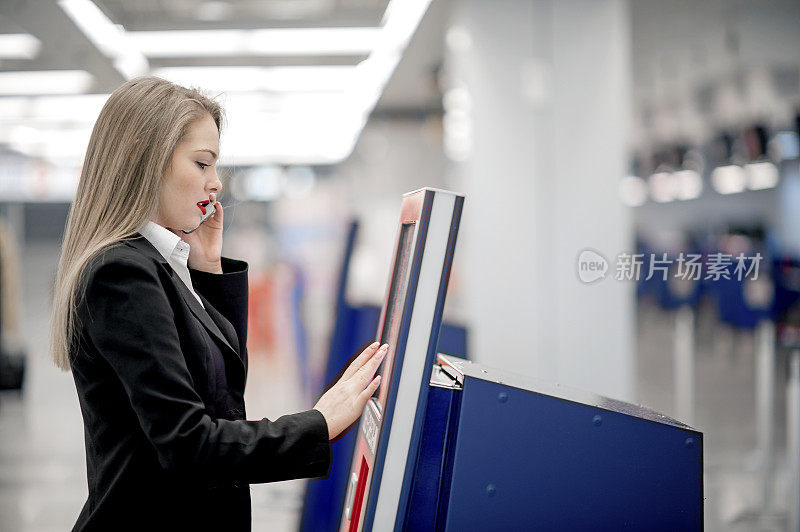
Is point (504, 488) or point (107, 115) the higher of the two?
point (107, 115)

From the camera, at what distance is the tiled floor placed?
11.0 feet

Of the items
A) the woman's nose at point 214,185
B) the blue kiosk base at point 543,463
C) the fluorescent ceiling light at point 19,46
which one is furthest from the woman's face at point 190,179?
the fluorescent ceiling light at point 19,46

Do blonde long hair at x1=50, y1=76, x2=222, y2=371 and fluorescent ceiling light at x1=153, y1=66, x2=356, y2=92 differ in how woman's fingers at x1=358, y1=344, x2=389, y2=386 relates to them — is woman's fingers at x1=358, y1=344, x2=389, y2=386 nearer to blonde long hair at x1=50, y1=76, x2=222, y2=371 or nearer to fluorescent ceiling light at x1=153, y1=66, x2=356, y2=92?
blonde long hair at x1=50, y1=76, x2=222, y2=371

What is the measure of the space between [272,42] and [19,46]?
1281 millimetres

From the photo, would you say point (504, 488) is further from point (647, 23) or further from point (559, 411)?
point (647, 23)

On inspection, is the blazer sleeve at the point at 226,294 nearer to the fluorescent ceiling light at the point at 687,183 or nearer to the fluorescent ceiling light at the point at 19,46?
the fluorescent ceiling light at the point at 687,183

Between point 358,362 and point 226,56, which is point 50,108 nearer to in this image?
point 226,56

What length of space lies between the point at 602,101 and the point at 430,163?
2519mm

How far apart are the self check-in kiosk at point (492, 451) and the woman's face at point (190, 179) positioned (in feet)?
1.14

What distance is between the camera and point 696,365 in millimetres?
4289

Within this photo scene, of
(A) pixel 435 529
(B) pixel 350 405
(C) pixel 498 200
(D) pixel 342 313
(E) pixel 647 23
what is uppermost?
(E) pixel 647 23

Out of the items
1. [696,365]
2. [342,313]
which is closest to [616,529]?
[342,313]

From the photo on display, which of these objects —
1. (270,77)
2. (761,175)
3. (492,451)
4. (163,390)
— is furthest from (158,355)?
(270,77)

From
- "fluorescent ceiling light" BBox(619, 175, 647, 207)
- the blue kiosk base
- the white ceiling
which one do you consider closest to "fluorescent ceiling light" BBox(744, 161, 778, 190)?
"fluorescent ceiling light" BBox(619, 175, 647, 207)
